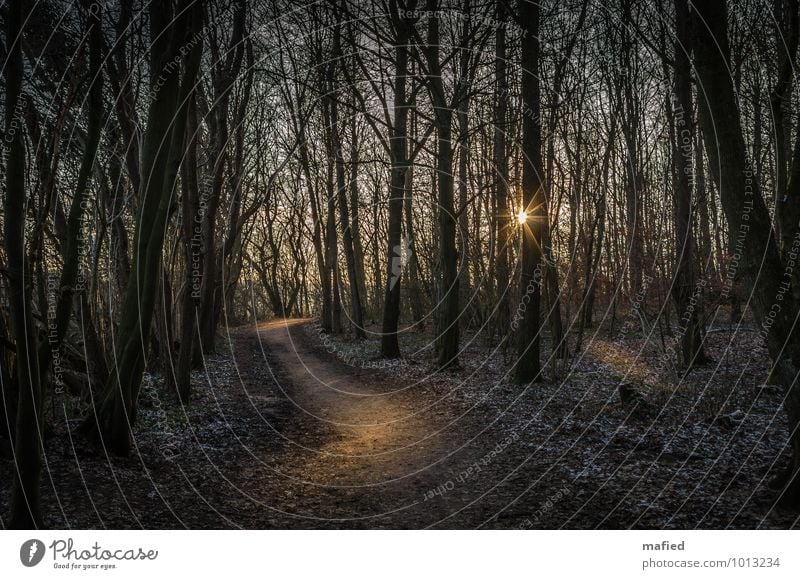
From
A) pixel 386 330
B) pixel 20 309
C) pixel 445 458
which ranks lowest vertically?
pixel 445 458

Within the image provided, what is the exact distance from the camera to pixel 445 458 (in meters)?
8.23

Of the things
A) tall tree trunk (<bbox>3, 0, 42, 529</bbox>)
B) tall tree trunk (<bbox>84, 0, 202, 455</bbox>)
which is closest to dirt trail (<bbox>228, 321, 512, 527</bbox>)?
tall tree trunk (<bbox>84, 0, 202, 455</bbox>)

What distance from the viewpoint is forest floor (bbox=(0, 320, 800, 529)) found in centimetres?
584

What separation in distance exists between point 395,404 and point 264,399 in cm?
308

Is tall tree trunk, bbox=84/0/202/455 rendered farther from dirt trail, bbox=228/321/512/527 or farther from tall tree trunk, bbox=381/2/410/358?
tall tree trunk, bbox=381/2/410/358

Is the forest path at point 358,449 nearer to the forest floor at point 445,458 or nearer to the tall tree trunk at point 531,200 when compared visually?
the forest floor at point 445,458

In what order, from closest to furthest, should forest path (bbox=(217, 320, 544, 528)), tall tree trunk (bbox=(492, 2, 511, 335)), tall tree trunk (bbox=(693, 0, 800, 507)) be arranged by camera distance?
Answer: tall tree trunk (bbox=(693, 0, 800, 507)) → forest path (bbox=(217, 320, 544, 528)) → tall tree trunk (bbox=(492, 2, 511, 335))

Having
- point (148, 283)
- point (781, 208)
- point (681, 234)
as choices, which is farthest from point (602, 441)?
point (681, 234)

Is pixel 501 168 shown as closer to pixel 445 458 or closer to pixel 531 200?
pixel 531 200

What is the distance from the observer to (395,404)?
477 inches

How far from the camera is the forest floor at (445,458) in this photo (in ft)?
19.2
